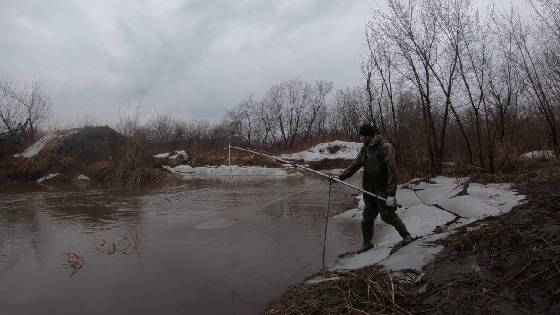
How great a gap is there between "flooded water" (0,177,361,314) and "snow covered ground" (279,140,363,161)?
1411 centimetres

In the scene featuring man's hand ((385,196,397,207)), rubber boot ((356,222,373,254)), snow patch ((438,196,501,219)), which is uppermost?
man's hand ((385,196,397,207))

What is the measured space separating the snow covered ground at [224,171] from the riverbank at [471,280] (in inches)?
609

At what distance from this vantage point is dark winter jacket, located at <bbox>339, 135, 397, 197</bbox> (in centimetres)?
484

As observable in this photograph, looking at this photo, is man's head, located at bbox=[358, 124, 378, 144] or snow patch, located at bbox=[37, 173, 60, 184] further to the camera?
snow patch, located at bbox=[37, 173, 60, 184]

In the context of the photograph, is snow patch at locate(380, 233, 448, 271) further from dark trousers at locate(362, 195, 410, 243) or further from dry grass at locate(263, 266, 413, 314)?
dark trousers at locate(362, 195, 410, 243)

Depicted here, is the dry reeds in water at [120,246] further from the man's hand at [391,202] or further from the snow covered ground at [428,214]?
the man's hand at [391,202]

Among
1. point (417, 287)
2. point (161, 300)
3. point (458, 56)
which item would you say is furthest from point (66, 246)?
point (458, 56)

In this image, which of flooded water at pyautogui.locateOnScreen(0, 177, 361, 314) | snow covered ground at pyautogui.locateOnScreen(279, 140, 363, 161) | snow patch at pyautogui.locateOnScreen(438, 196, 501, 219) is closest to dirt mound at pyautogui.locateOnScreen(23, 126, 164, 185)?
flooded water at pyautogui.locateOnScreen(0, 177, 361, 314)

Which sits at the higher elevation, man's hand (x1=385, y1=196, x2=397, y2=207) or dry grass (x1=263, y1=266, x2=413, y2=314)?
man's hand (x1=385, y1=196, x2=397, y2=207)

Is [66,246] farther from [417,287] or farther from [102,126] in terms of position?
[102,126]

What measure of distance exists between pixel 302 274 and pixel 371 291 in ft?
5.74

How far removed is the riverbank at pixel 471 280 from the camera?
2.68 metres

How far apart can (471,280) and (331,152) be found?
23.4 metres

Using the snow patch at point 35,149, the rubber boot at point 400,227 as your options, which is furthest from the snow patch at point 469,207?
the snow patch at point 35,149
